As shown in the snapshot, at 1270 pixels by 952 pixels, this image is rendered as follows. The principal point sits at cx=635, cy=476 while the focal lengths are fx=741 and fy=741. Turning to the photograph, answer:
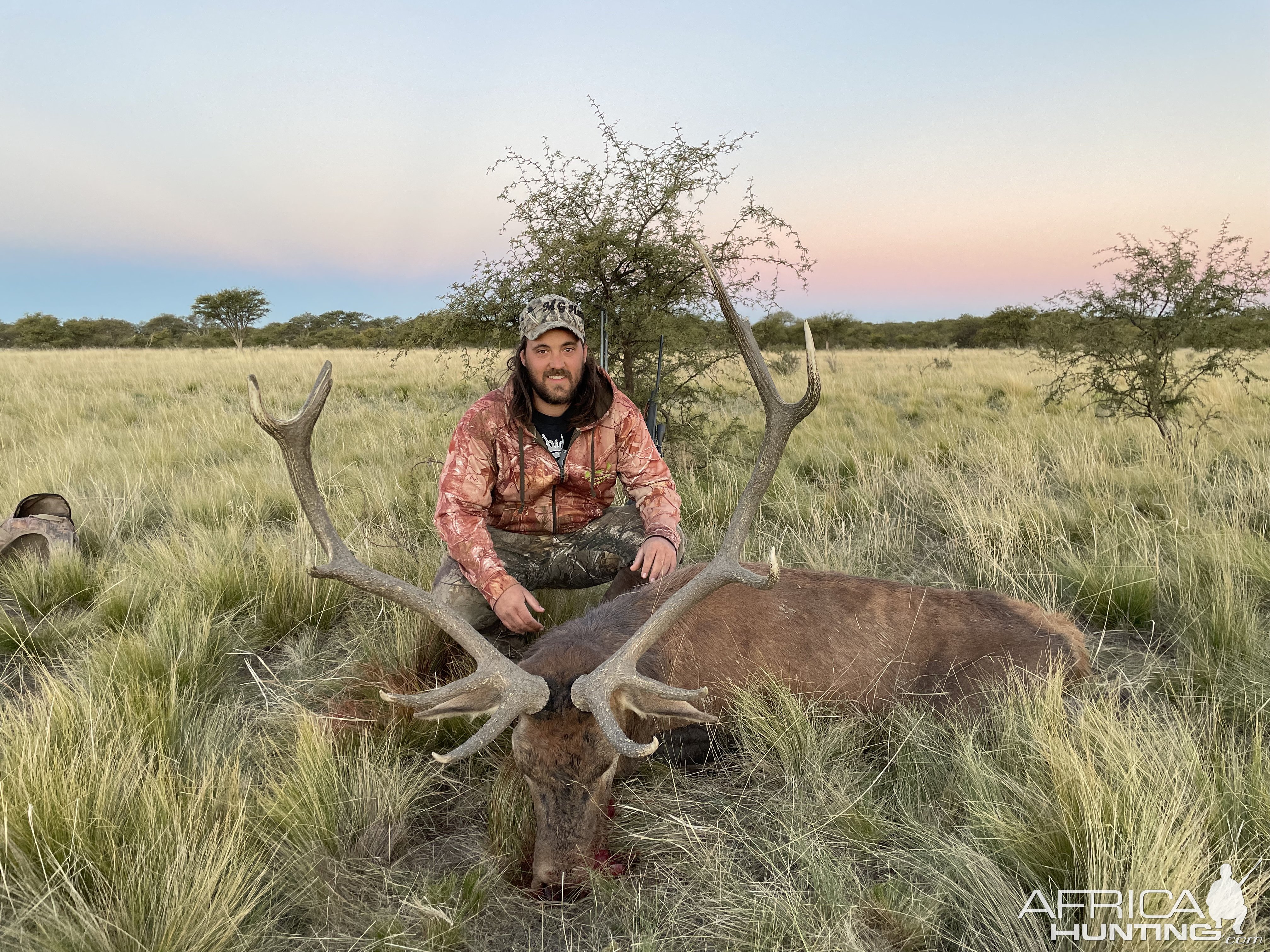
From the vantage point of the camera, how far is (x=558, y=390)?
429 centimetres

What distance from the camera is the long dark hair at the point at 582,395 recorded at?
4.36m

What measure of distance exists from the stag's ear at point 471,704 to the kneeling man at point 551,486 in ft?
4.01

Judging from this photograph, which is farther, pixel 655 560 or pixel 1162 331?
pixel 1162 331

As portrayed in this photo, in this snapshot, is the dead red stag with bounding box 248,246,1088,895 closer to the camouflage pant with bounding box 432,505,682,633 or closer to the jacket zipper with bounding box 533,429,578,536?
the camouflage pant with bounding box 432,505,682,633

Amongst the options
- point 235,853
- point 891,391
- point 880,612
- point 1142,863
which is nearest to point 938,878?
point 1142,863

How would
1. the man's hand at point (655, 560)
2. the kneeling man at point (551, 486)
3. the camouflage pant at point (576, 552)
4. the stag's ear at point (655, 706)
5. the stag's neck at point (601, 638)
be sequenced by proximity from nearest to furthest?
1. the stag's ear at point (655, 706)
2. the stag's neck at point (601, 638)
3. the man's hand at point (655, 560)
4. the kneeling man at point (551, 486)
5. the camouflage pant at point (576, 552)

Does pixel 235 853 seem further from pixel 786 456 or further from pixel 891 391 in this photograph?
pixel 891 391

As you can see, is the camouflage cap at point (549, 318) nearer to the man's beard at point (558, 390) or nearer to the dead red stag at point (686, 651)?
the man's beard at point (558, 390)

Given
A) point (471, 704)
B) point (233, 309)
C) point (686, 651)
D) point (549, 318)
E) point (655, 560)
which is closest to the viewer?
point (471, 704)

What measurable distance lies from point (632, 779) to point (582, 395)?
2245 mm

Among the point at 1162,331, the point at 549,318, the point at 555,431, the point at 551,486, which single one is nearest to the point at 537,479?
the point at 551,486

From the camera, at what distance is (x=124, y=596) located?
14.3 feet

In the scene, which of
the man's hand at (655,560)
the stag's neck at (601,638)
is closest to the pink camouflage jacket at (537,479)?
the man's hand at (655,560)

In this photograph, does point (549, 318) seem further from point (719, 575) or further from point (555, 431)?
point (719, 575)
